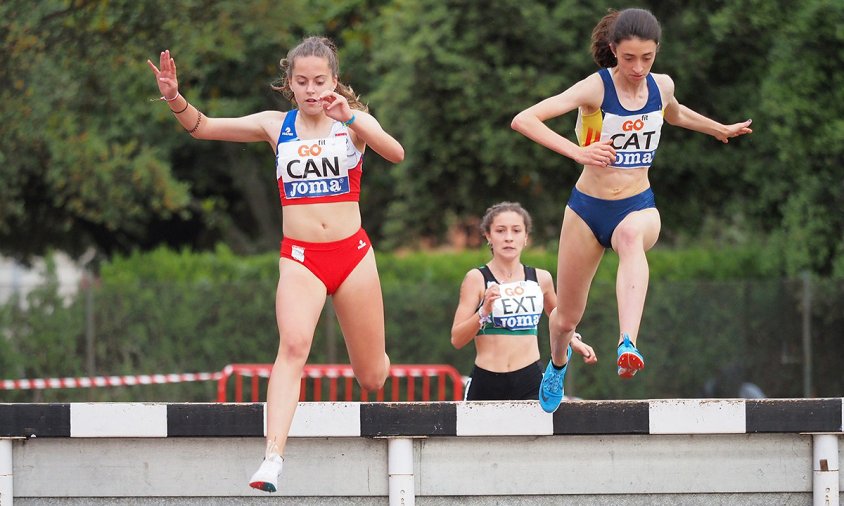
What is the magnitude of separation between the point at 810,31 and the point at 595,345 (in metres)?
4.68

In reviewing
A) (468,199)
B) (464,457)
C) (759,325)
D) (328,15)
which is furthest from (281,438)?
(328,15)

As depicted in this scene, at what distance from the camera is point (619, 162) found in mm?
6188

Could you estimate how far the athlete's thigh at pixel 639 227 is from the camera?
616 centimetres

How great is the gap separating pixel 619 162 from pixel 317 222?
4.80 ft

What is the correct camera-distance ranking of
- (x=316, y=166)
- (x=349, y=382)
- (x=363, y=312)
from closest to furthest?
(x=316, y=166) → (x=363, y=312) → (x=349, y=382)

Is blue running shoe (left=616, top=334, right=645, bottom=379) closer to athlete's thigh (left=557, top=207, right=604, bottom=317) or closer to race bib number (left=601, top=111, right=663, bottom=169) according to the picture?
athlete's thigh (left=557, top=207, right=604, bottom=317)

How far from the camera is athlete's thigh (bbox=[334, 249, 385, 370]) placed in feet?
20.5

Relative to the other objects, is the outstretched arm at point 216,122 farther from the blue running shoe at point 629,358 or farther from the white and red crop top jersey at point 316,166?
the blue running shoe at point 629,358

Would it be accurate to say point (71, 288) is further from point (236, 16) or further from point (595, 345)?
point (595, 345)

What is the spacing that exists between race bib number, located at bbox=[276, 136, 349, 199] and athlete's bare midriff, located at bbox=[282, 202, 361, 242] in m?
0.06

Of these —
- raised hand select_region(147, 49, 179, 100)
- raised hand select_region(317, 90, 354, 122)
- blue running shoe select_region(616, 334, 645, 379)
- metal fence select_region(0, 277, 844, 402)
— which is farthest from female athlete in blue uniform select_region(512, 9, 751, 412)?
metal fence select_region(0, 277, 844, 402)

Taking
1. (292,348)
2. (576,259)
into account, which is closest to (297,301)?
(292,348)

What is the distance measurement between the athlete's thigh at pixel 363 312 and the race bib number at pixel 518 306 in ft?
5.24

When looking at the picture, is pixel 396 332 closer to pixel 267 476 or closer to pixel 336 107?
pixel 336 107
